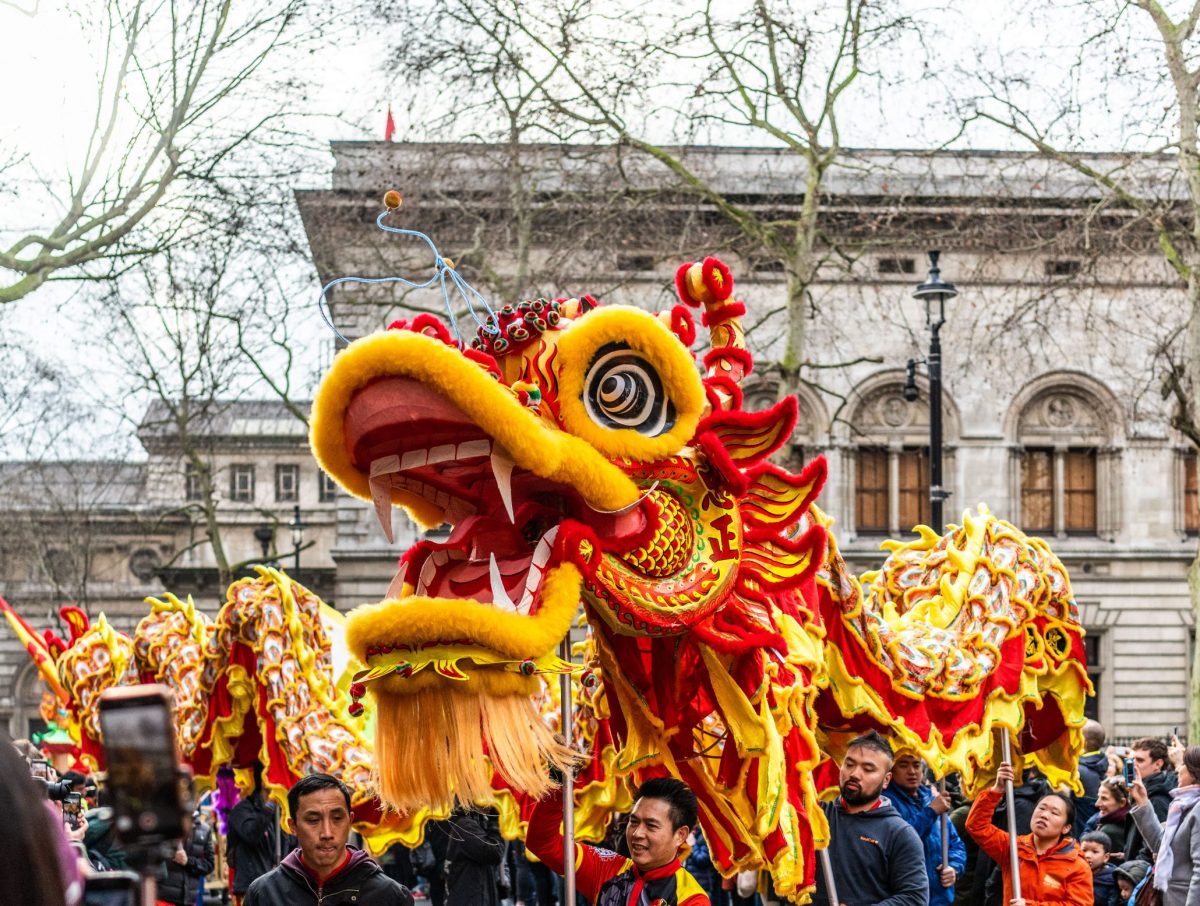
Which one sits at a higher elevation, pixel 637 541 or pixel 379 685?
pixel 637 541

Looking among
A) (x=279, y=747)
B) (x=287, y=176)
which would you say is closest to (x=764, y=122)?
(x=287, y=176)

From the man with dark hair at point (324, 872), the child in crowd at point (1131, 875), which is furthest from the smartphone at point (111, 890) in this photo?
the child in crowd at point (1131, 875)

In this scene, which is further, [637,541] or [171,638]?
[171,638]

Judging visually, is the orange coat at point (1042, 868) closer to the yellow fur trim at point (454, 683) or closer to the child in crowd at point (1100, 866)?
the child in crowd at point (1100, 866)

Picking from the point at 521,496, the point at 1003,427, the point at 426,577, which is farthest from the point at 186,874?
the point at 1003,427

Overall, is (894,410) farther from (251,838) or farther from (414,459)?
(414,459)

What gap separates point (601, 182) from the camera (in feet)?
70.9

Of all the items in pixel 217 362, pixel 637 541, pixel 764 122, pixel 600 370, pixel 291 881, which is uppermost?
pixel 764 122

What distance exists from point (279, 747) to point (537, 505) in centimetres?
354

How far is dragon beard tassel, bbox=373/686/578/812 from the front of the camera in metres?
5.16

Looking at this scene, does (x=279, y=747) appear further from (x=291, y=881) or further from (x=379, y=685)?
(x=379, y=685)

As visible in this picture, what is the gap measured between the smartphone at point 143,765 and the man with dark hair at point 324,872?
11.5ft

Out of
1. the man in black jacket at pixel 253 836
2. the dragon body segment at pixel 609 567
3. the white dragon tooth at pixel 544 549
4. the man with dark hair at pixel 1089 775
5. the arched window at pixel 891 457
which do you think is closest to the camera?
the dragon body segment at pixel 609 567

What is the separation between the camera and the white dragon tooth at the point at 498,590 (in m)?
5.29
